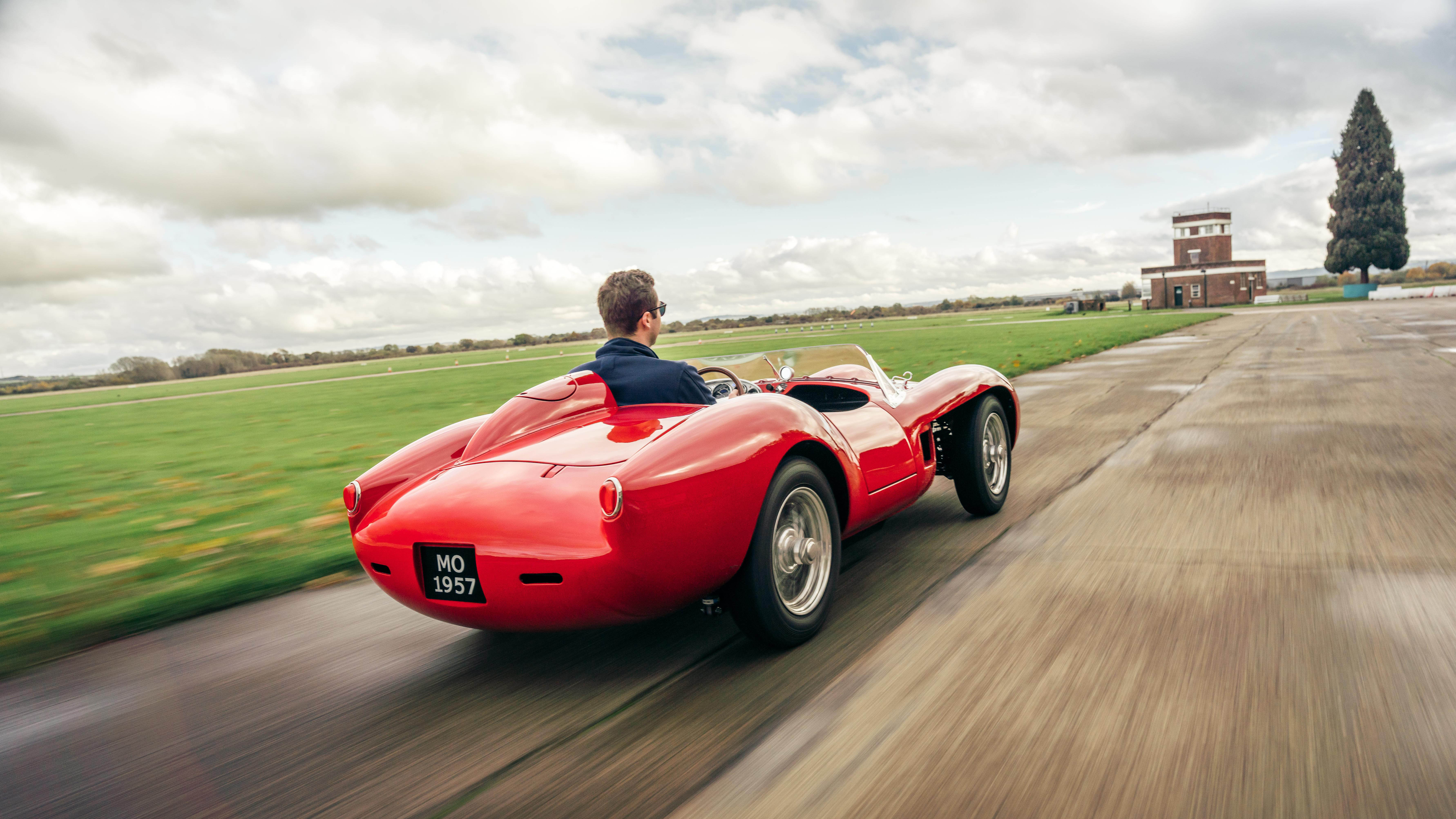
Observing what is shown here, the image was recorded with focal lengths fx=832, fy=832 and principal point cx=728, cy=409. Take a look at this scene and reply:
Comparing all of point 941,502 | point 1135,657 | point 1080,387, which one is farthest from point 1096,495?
point 1080,387

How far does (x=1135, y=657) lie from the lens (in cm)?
283

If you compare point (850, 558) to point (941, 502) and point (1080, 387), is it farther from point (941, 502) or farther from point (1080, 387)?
point (1080, 387)

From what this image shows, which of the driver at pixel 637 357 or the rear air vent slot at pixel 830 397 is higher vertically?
the driver at pixel 637 357

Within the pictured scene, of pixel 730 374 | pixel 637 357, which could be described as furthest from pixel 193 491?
pixel 637 357

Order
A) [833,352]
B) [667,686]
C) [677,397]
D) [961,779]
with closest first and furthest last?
[961,779], [667,686], [677,397], [833,352]

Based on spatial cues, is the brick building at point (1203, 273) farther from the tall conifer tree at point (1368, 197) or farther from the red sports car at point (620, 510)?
the red sports car at point (620, 510)

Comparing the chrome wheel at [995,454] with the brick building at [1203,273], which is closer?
the chrome wheel at [995,454]

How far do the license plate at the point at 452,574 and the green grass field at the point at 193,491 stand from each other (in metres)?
2.12

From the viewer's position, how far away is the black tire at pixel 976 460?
187 inches

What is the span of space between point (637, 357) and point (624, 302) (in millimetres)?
251

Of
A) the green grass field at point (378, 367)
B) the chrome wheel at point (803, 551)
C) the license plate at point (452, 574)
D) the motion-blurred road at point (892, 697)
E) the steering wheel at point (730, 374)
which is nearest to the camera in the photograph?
the motion-blurred road at point (892, 697)

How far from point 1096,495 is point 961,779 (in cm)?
374

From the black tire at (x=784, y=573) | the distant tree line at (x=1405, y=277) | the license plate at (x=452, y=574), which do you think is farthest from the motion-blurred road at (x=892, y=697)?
the distant tree line at (x=1405, y=277)

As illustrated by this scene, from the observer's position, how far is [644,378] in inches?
138
